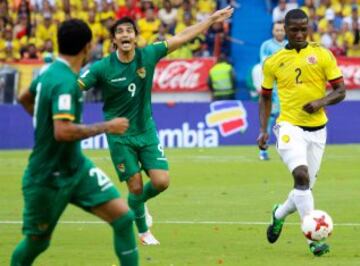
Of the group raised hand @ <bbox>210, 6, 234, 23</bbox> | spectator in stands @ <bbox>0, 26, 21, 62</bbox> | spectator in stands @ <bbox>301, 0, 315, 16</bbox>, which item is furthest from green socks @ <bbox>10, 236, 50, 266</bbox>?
spectator in stands @ <bbox>301, 0, 315, 16</bbox>

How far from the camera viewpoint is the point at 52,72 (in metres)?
9.48

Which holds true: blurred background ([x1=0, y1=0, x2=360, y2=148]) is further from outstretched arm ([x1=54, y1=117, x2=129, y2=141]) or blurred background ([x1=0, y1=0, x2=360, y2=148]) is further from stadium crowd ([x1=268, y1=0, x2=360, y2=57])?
outstretched arm ([x1=54, y1=117, x2=129, y2=141])

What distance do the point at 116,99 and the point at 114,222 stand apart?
365cm

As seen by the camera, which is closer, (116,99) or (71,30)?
(71,30)

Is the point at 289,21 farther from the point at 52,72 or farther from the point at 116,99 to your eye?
the point at 52,72

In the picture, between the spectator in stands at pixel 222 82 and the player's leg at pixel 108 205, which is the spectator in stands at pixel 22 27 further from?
the player's leg at pixel 108 205

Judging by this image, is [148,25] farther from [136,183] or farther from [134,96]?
[136,183]

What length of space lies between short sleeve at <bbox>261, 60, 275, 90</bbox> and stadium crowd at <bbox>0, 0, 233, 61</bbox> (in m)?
19.2

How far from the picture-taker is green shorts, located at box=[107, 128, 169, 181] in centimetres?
1327

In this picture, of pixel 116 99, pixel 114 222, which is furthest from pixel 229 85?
pixel 114 222

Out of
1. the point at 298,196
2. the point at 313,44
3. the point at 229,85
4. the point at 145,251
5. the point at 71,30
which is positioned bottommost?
the point at 229,85

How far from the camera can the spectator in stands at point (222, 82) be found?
103ft

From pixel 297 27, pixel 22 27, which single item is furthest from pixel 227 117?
pixel 297 27

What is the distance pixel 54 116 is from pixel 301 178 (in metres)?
3.83
